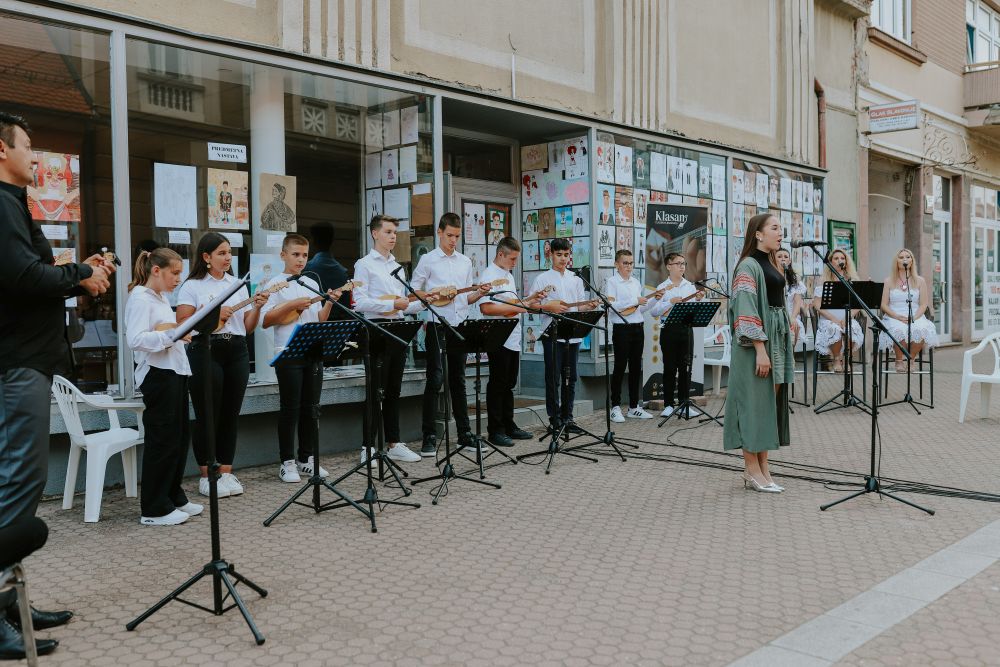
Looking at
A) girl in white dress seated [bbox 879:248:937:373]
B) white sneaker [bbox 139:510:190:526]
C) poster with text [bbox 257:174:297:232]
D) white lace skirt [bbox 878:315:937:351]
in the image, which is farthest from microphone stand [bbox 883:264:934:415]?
white sneaker [bbox 139:510:190:526]

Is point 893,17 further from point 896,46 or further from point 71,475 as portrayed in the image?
point 71,475

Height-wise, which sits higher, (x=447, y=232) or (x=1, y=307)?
(x=447, y=232)

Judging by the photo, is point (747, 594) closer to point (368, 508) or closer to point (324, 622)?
point (324, 622)

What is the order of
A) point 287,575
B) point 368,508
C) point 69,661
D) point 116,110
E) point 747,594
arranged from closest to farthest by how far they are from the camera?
point 69,661 → point 747,594 → point 287,575 → point 368,508 → point 116,110

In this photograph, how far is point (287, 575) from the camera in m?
4.57

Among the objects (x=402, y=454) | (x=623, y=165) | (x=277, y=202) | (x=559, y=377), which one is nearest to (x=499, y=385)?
(x=559, y=377)

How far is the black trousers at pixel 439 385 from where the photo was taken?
26.0ft

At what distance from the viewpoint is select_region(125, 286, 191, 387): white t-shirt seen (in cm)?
539

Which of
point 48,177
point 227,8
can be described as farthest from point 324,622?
point 227,8

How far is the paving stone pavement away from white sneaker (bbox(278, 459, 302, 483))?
0.11 meters

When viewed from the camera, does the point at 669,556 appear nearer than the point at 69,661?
No

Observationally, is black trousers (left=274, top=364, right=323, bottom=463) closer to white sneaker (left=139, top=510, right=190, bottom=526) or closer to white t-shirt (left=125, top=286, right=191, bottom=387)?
white t-shirt (left=125, top=286, right=191, bottom=387)

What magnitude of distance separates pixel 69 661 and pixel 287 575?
122 cm

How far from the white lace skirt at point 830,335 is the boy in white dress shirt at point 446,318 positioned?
22.2 ft
